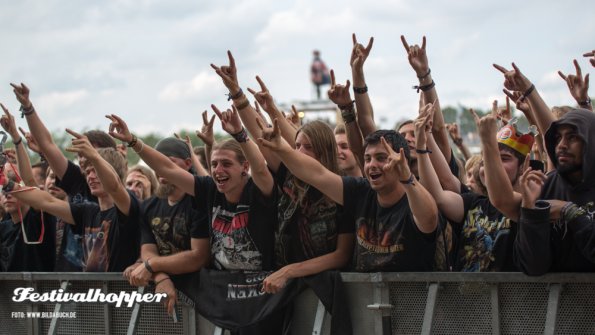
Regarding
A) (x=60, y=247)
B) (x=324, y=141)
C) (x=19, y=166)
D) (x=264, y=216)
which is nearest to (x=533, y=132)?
(x=324, y=141)

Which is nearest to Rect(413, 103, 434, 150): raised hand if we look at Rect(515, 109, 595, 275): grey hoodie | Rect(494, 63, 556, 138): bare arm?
Rect(494, 63, 556, 138): bare arm

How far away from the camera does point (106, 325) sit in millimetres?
6246

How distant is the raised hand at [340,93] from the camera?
6.11 m

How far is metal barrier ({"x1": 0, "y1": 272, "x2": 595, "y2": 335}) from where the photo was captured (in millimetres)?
4516

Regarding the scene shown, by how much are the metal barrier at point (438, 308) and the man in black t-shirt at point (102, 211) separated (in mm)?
562

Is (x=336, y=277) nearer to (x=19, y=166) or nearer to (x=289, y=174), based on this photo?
(x=289, y=174)

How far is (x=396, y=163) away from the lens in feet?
16.6

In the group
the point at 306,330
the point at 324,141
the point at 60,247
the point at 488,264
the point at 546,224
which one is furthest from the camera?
the point at 60,247

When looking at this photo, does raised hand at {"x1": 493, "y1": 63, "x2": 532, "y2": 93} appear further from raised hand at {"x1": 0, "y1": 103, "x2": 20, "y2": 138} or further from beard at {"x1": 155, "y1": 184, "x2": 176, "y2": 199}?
raised hand at {"x1": 0, "y1": 103, "x2": 20, "y2": 138}

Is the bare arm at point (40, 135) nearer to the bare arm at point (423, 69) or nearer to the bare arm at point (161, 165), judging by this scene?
the bare arm at point (161, 165)

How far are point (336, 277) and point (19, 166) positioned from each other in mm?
4071

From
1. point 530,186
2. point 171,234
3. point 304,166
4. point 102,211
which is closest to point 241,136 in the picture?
point 304,166

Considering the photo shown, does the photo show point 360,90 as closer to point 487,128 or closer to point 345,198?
point 345,198

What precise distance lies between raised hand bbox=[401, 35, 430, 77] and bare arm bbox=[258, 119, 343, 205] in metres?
1.26
